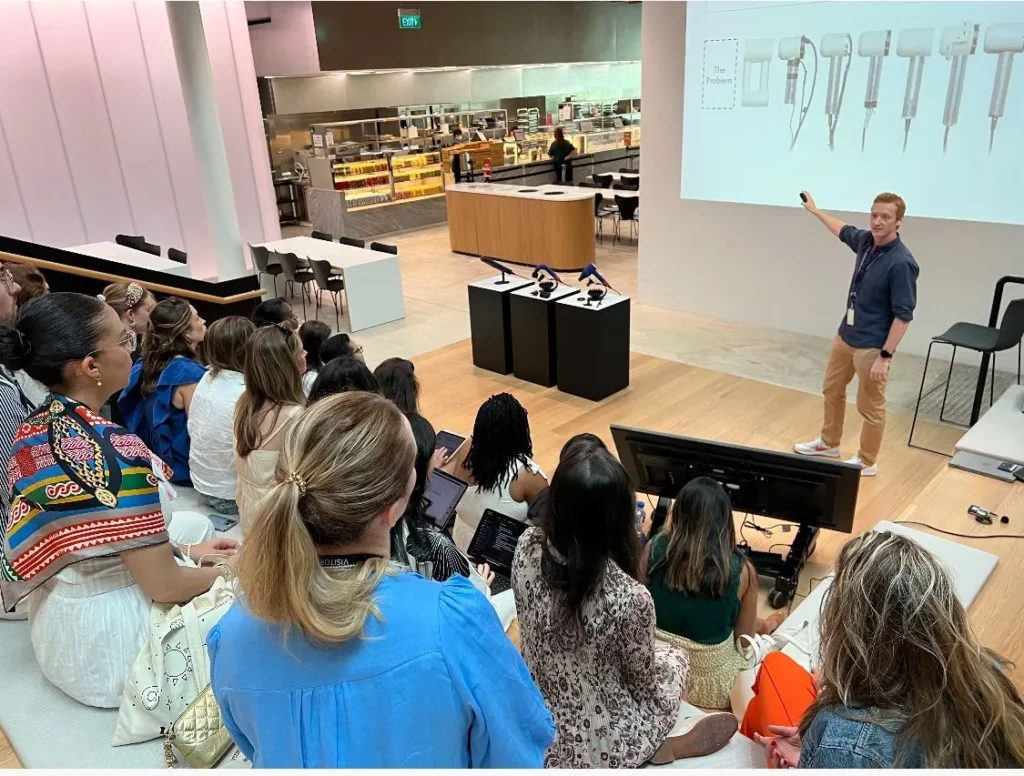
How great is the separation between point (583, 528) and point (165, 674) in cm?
121

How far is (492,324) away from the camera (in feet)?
20.0

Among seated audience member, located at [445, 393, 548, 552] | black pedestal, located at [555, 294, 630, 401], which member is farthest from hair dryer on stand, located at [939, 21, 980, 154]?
seated audience member, located at [445, 393, 548, 552]

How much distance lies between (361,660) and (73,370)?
Answer: 1.35 metres

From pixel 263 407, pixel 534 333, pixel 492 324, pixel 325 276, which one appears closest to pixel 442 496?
pixel 263 407

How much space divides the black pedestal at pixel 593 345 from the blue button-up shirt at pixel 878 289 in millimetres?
1721

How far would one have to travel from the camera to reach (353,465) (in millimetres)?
1052

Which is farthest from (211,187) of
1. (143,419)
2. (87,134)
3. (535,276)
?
(143,419)

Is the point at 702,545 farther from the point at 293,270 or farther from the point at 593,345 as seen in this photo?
the point at 293,270

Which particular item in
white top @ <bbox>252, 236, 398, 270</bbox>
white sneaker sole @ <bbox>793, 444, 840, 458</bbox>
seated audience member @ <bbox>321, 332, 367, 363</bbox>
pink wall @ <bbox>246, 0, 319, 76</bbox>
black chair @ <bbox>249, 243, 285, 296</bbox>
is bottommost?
white sneaker sole @ <bbox>793, 444, 840, 458</bbox>

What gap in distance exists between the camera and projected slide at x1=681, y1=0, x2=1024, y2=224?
15.1 ft

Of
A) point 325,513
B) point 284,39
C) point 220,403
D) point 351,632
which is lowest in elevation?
point 220,403

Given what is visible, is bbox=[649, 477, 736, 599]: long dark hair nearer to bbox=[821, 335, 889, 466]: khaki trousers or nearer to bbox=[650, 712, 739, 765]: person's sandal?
bbox=[650, 712, 739, 765]: person's sandal

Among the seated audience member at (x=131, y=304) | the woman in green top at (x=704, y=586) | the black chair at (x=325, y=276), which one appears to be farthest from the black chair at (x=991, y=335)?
the black chair at (x=325, y=276)

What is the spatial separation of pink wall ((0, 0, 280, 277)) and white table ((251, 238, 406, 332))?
2914 mm
